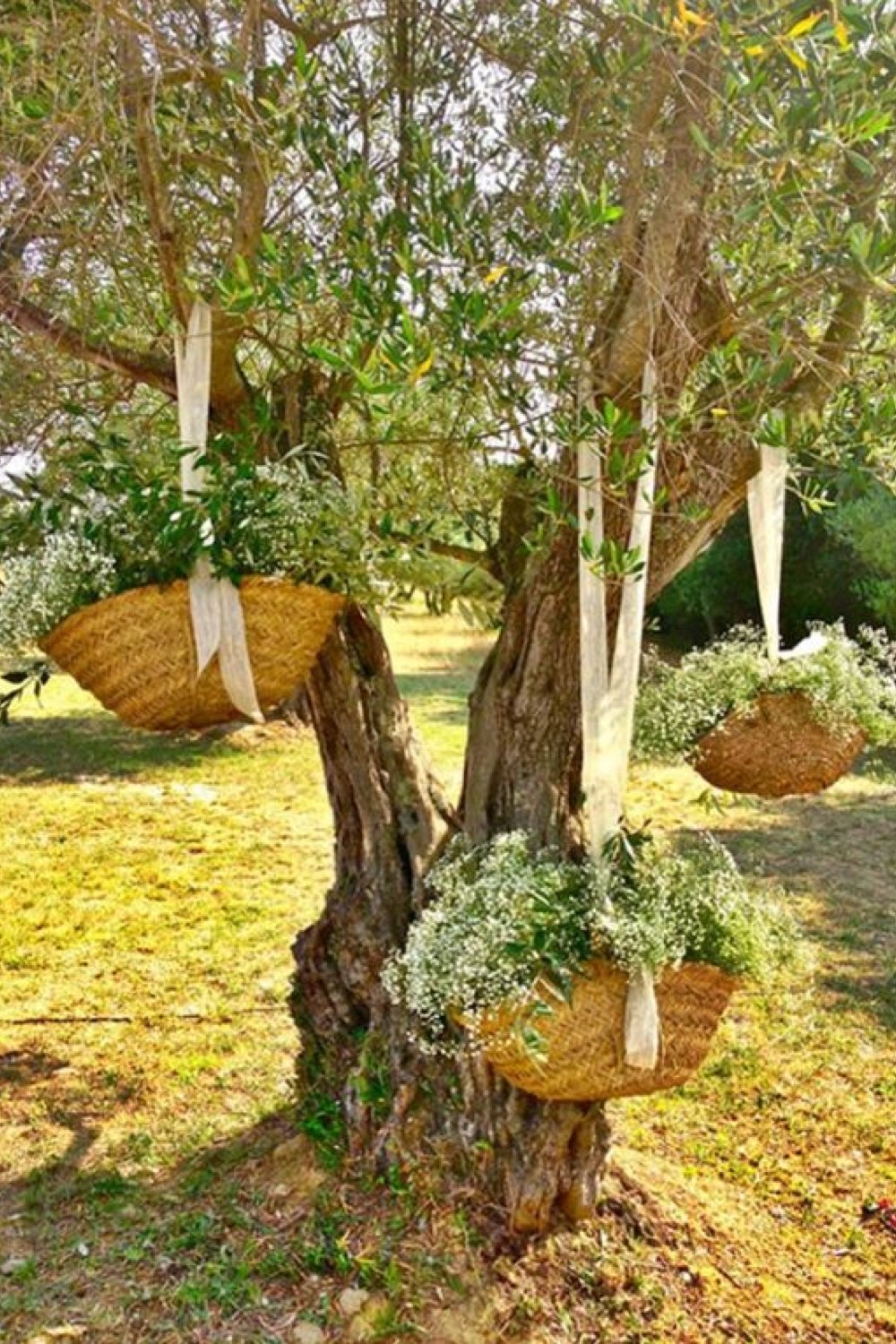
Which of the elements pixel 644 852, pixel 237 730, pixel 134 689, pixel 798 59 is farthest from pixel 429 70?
pixel 237 730

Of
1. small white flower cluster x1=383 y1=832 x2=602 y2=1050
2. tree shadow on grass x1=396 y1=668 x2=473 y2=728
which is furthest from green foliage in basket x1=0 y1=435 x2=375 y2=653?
tree shadow on grass x1=396 y1=668 x2=473 y2=728

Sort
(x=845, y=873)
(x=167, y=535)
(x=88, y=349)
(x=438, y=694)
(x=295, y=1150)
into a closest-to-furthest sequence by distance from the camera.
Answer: (x=167, y=535), (x=88, y=349), (x=295, y=1150), (x=845, y=873), (x=438, y=694)

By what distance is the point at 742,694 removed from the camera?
316cm

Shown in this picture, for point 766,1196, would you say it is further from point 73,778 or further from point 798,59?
point 73,778

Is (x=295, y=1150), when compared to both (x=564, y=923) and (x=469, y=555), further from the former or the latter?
(x=469, y=555)

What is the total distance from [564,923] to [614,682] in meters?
0.59

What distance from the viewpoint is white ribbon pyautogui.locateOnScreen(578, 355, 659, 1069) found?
8.61ft

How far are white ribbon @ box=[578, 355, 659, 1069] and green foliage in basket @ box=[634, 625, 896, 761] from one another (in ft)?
1.67

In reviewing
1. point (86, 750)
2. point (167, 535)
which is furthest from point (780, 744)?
point (86, 750)

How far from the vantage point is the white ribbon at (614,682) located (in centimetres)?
262

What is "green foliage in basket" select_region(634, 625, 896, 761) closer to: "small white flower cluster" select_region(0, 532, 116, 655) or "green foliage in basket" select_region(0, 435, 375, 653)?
"green foliage in basket" select_region(0, 435, 375, 653)

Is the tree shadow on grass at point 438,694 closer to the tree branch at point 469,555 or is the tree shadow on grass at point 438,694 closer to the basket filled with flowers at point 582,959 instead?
the tree branch at point 469,555

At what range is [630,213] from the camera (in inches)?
105

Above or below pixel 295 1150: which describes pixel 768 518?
above
